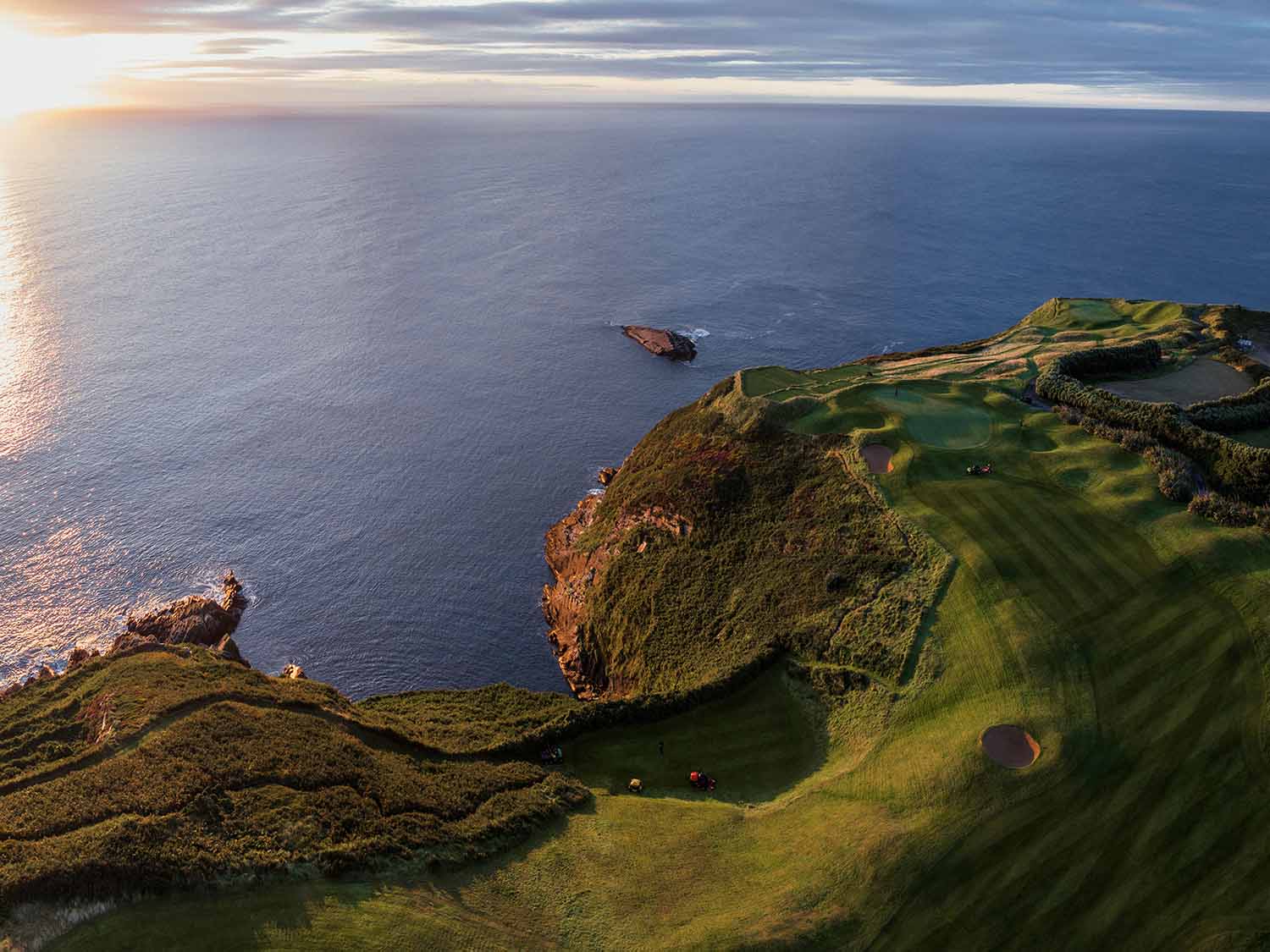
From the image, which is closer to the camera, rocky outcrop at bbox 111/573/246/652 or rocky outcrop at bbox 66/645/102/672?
rocky outcrop at bbox 66/645/102/672

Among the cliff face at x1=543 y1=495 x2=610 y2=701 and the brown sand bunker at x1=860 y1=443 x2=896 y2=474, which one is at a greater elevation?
the brown sand bunker at x1=860 y1=443 x2=896 y2=474

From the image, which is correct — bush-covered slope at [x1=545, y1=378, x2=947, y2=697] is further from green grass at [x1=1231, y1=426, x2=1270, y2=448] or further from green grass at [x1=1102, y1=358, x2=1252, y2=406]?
green grass at [x1=1231, y1=426, x2=1270, y2=448]

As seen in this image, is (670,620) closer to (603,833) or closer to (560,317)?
(603,833)

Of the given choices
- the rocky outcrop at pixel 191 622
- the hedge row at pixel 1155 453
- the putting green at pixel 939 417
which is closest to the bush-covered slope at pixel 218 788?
the rocky outcrop at pixel 191 622

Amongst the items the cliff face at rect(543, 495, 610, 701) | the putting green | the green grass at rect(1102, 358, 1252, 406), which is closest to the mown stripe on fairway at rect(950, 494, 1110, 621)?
the putting green

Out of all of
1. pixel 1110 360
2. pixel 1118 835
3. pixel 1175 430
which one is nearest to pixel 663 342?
pixel 1110 360

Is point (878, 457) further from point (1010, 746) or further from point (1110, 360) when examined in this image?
point (1110, 360)
